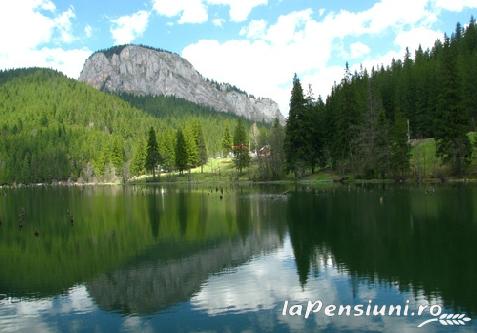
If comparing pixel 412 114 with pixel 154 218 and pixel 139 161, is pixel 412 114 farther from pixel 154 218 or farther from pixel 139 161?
pixel 139 161

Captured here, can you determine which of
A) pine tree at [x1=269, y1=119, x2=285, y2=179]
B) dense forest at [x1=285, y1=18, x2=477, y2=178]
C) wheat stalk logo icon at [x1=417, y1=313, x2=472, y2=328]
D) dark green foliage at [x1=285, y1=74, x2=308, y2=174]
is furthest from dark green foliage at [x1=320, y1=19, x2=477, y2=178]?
wheat stalk logo icon at [x1=417, y1=313, x2=472, y2=328]

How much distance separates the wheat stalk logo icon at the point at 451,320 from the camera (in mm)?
17172

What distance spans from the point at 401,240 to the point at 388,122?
73576 millimetres

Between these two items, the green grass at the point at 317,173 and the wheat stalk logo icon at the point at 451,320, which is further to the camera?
the green grass at the point at 317,173

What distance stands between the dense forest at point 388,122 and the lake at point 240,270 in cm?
3737

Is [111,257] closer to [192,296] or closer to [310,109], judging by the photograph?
[192,296]

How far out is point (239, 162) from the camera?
14562cm

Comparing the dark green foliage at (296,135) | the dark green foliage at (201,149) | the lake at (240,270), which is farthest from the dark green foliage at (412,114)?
the dark green foliage at (201,149)

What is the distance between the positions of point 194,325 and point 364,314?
6.64 meters

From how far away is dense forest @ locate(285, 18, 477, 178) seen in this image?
8488cm

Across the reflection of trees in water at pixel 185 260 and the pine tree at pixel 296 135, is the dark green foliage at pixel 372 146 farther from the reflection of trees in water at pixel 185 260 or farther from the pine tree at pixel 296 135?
the reflection of trees in water at pixel 185 260

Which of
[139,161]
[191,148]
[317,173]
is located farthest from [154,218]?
[139,161]

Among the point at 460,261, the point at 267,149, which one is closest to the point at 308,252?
the point at 460,261

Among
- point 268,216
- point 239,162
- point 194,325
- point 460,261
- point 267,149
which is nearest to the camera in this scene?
point 194,325
